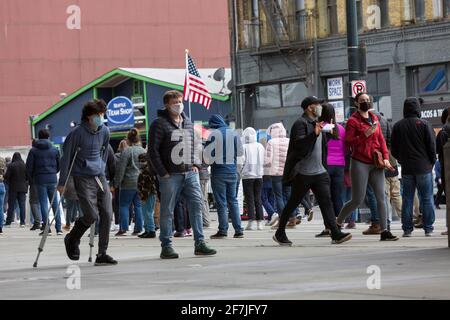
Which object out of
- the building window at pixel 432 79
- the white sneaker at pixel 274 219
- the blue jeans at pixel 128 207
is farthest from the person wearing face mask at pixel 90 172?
the building window at pixel 432 79

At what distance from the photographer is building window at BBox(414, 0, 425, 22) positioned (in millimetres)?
40781

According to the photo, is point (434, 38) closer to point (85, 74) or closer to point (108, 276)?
point (108, 276)

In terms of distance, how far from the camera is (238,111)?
1908 inches

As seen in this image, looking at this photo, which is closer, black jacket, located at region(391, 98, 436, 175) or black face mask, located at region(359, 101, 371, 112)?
black face mask, located at region(359, 101, 371, 112)

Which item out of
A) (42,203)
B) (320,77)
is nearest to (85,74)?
(320,77)

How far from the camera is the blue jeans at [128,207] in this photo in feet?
70.3

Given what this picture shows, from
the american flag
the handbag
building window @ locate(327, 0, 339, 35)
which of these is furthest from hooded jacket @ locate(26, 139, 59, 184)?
building window @ locate(327, 0, 339, 35)

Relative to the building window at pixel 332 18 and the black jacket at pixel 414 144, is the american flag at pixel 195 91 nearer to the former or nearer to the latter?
the building window at pixel 332 18

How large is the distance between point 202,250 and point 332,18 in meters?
30.1

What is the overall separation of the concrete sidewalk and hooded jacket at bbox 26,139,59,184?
585cm

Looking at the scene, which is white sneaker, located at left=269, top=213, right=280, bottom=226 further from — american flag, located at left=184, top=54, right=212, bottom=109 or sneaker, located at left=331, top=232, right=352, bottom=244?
american flag, located at left=184, top=54, right=212, bottom=109

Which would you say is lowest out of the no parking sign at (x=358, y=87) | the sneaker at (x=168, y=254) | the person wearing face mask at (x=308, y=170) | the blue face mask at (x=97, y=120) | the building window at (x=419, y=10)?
the sneaker at (x=168, y=254)

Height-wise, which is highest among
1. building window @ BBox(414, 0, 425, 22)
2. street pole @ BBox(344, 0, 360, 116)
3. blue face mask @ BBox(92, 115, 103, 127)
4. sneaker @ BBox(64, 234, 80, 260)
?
building window @ BBox(414, 0, 425, 22)

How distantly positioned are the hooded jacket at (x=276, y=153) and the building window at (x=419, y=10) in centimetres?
→ 1949
